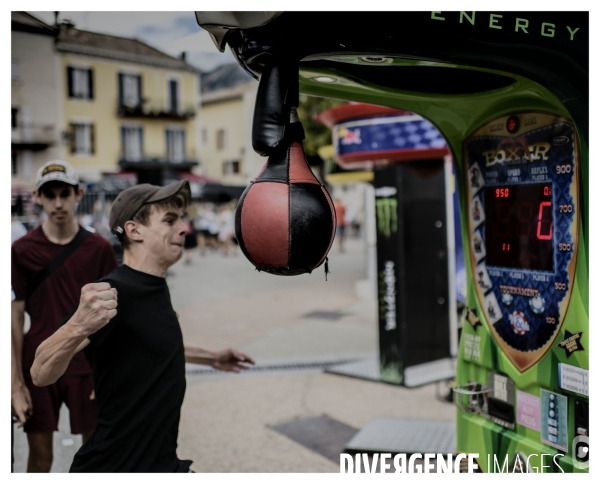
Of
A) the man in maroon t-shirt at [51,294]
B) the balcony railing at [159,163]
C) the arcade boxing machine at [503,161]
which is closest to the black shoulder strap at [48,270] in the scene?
the man in maroon t-shirt at [51,294]

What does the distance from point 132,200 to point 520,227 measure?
5.36 feet

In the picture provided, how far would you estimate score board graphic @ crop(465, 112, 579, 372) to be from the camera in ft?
8.25

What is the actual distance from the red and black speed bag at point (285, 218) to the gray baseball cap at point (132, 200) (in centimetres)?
63

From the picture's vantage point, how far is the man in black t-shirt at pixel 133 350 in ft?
7.11

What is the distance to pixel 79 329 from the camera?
212cm

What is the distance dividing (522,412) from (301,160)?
1.56 metres

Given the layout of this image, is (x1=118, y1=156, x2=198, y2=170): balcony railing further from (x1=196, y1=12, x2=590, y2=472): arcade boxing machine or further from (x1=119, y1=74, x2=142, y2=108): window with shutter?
(x1=196, y1=12, x2=590, y2=472): arcade boxing machine

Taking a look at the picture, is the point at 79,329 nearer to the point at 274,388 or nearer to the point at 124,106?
the point at 274,388

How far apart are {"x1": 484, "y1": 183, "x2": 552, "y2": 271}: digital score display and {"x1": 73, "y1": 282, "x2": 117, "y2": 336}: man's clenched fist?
5.60ft

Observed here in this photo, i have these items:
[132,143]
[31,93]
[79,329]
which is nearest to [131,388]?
[79,329]

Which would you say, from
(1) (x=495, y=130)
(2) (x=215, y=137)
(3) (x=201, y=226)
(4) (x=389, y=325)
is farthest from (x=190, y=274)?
(1) (x=495, y=130)

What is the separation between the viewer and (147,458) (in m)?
2.30

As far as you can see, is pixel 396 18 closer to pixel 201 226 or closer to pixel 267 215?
pixel 267 215

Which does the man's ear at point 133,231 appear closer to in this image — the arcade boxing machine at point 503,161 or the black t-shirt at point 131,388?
the black t-shirt at point 131,388
